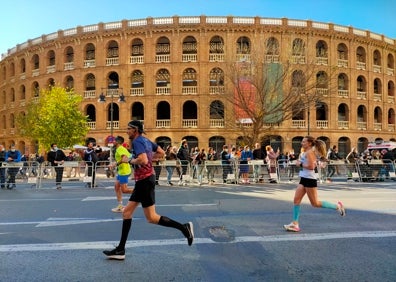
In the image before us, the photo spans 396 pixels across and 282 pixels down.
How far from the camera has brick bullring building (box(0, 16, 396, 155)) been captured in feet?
114

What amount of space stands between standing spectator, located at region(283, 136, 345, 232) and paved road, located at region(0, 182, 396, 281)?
0.34m

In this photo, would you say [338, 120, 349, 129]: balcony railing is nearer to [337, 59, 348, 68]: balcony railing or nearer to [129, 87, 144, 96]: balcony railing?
[337, 59, 348, 68]: balcony railing

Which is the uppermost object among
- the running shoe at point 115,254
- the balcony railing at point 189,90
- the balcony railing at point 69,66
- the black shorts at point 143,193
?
the balcony railing at point 69,66

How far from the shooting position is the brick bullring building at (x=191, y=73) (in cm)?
3466

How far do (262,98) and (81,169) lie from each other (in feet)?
38.4

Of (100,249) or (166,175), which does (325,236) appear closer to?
(100,249)

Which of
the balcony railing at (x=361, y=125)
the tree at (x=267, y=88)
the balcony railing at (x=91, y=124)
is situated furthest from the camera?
the balcony railing at (x=361, y=125)

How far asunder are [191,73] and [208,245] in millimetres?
31015

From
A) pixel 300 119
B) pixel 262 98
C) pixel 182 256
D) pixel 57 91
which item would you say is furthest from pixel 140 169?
pixel 300 119

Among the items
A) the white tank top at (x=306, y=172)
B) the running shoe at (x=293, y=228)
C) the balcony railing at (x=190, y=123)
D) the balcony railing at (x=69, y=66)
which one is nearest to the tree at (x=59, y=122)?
the balcony railing at (x=69, y=66)

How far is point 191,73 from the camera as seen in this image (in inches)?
1387

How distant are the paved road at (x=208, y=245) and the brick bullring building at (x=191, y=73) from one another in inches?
969

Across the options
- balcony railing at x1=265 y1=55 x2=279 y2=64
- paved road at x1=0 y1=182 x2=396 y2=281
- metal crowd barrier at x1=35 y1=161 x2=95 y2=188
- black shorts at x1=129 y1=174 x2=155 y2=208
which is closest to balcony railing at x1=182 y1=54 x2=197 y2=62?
balcony railing at x1=265 y1=55 x2=279 y2=64

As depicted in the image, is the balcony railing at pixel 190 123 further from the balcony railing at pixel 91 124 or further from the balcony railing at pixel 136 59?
the balcony railing at pixel 91 124
